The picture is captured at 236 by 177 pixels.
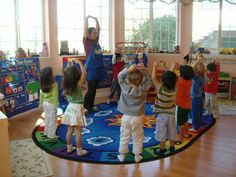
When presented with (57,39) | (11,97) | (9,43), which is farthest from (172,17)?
(11,97)

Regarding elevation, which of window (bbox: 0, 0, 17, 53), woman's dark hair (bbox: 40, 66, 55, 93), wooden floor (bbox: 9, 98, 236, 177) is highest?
window (bbox: 0, 0, 17, 53)

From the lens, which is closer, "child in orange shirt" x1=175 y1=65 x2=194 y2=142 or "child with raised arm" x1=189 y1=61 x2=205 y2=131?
"child in orange shirt" x1=175 y1=65 x2=194 y2=142

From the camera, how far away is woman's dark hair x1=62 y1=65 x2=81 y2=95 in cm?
303

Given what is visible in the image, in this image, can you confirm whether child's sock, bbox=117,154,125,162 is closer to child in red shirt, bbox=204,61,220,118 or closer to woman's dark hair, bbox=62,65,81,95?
woman's dark hair, bbox=62,65,81,95

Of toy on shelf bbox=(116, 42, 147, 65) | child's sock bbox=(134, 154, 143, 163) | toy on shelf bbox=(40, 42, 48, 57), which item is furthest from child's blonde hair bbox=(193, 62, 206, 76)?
toy on shelf bbox=(40, 42, 48, 57)

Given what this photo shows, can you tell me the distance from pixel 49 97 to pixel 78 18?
3.07m

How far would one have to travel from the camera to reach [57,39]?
18.4 feet

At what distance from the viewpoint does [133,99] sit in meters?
2.87

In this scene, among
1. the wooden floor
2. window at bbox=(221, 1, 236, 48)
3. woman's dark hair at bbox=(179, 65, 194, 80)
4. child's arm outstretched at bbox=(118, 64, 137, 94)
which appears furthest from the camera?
window at bbox=(221, 1, 236, 48)

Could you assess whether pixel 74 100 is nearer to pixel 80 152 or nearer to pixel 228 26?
pixel 80 152

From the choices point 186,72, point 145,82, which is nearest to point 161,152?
point 145,82

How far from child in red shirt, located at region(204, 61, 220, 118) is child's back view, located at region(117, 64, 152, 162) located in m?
1.88

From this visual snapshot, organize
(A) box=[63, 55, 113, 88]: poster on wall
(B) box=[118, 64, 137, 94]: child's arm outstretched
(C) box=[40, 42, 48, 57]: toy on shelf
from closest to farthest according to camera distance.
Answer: (B) box=[118, 64, 137, 94]: child's arm outstretched, (C) box=[40, 42, 48, 57]: toy on shelf, (A) box=[63, 55, 113, 88]: poster on wall

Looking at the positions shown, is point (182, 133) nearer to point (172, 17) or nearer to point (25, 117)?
point (25, 117)
